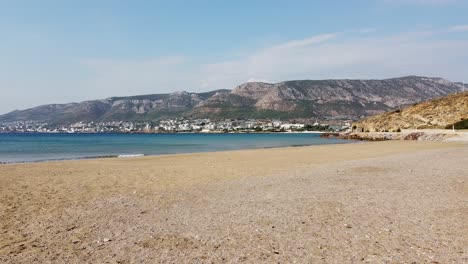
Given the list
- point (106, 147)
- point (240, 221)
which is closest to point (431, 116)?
point (106, 147)

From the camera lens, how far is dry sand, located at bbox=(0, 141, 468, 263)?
6941mm

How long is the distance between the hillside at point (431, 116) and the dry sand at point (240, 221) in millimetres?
76646

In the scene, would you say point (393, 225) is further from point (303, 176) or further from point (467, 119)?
point (467, 119)

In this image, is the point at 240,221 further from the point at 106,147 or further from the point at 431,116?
the point at 431,116

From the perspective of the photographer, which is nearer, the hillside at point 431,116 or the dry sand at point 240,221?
the dry sand at point 240,221

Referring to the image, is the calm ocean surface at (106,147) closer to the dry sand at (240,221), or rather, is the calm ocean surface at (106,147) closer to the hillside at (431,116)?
the hillside at (431,116)

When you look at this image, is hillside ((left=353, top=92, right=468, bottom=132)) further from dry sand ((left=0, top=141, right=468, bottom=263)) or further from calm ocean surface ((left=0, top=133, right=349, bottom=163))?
dry sand ((left=0, top=141, right=468, bottom=263))

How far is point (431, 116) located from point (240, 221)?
96.7 m

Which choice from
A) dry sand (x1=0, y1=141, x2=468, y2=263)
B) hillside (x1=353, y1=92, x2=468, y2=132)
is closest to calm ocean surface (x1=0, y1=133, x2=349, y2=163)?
hillside (x1=353, y1=92, x2=468, y2=132)

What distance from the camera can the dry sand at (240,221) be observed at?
22.8 feet

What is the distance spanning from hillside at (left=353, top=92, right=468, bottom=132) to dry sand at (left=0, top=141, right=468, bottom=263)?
251 ft

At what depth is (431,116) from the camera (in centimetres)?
9238

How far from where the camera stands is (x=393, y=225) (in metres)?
8.76

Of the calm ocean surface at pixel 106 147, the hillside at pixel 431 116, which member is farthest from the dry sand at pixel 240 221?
the hillside at pixel 431 116
